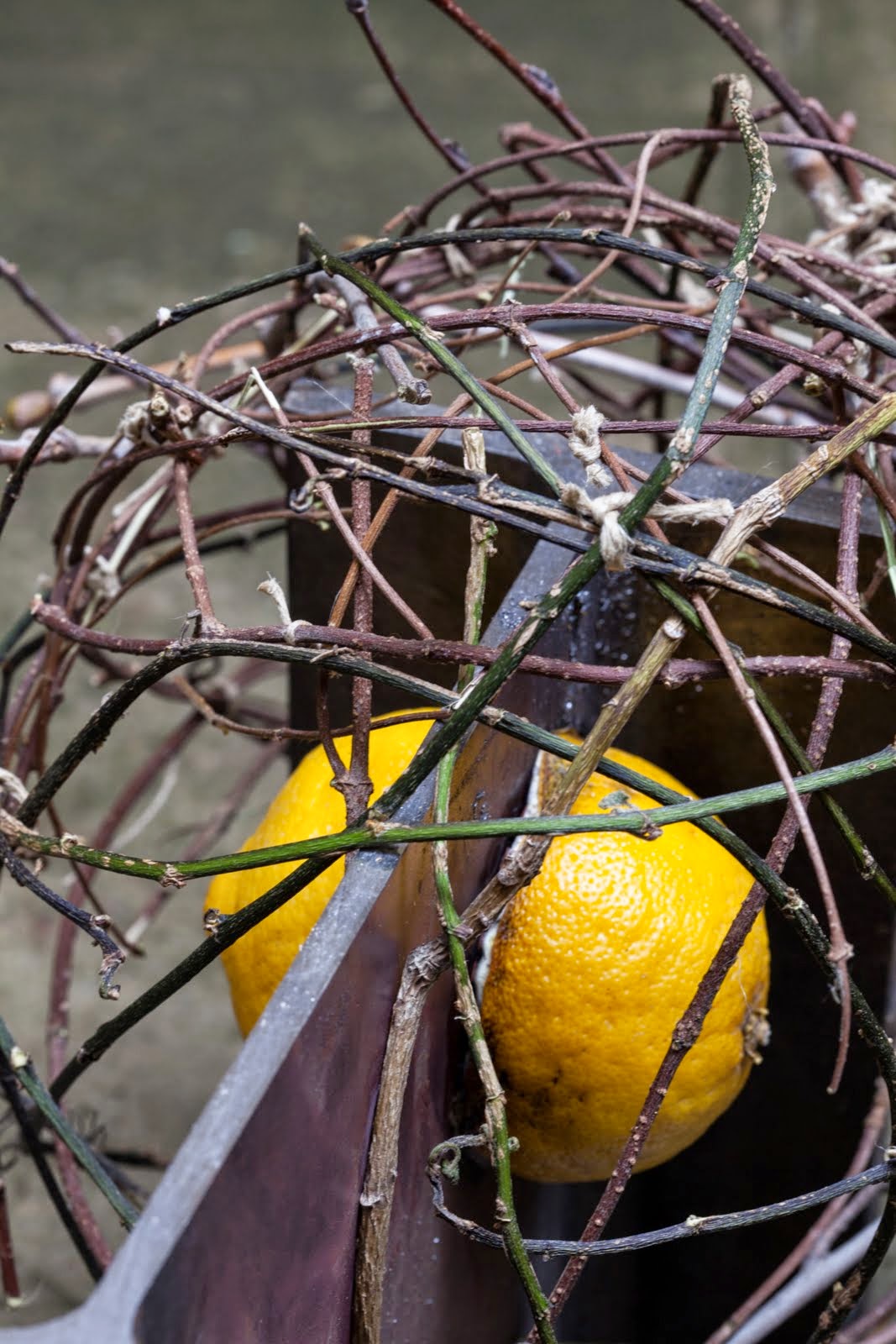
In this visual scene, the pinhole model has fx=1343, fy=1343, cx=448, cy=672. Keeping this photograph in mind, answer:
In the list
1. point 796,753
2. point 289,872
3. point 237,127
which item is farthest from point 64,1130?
point 237,127

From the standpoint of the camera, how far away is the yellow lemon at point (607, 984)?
1.21ft

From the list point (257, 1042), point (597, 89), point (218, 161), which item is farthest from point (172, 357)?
point (257, 1042)

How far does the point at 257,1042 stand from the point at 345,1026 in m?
0.03

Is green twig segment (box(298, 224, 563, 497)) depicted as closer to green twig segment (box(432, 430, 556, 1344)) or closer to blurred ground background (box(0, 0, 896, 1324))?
green twig segment (box(432, 430, 556, 1344))

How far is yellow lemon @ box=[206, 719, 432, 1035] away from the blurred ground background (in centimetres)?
63

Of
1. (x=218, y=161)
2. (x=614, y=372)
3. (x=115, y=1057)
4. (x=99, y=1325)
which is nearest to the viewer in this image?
(x=99, y=1325)

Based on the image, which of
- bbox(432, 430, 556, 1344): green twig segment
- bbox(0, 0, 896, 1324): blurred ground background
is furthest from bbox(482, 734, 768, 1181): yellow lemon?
bbox(0, 0, 896, 1324): blurred ground background

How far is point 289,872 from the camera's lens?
1.28 feet

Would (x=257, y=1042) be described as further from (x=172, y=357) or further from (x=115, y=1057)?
(x=172, y=357)

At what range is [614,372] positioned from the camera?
25.8 inches

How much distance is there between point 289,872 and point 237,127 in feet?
6.59

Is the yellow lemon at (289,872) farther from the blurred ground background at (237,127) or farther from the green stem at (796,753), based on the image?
the blurred ground background at (237,127)

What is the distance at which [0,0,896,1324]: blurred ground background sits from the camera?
1.38 metres

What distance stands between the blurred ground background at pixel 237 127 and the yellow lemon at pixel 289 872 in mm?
631
